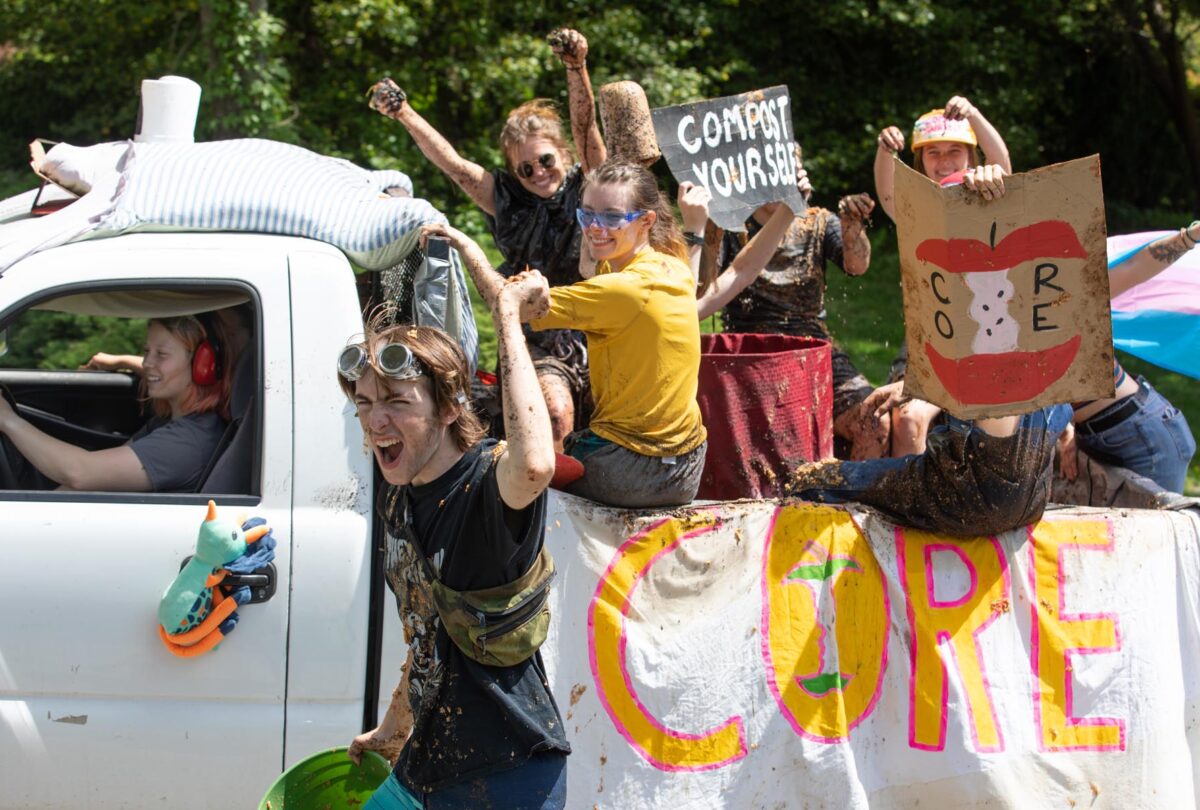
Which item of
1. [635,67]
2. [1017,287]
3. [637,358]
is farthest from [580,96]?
[635,67]

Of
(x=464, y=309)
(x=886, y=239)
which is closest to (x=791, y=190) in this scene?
(x=464, y=309)

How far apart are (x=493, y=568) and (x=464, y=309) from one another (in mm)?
1393

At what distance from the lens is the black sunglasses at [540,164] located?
446 cm

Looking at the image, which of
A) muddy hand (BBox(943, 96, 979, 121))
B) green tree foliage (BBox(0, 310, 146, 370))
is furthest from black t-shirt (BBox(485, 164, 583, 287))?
green tree foliage (BBox(0, 310, 146, 370))

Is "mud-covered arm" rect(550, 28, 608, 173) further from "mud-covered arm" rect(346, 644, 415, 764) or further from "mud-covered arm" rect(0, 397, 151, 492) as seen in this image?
"mud-covered arm" rect(346, 644, 415, 764)

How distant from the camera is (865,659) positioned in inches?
137

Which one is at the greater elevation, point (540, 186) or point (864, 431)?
point (540, 186)

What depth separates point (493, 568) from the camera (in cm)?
254

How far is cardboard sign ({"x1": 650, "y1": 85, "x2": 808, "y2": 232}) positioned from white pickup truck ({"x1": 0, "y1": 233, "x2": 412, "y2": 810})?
51.5 inches

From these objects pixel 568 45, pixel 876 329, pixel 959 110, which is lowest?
pixel 876 329

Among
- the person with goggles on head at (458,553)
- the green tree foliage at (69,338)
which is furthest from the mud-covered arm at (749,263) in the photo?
the green tree foliage at (69,338)

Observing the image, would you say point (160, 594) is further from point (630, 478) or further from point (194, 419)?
point (630, 478)

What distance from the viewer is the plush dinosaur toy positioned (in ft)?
10.3

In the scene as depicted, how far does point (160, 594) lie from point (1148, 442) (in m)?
2.84
